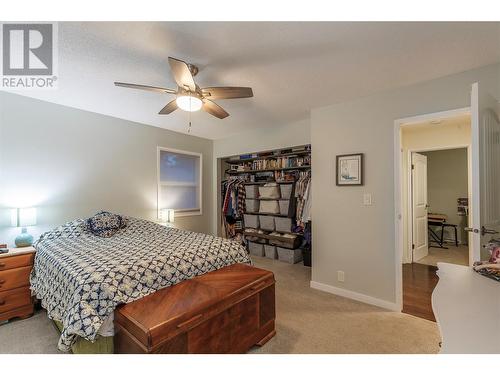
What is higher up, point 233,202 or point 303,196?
point 303,196

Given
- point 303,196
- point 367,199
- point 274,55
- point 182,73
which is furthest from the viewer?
point 303,196

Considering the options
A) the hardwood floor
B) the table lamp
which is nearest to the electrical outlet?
the hardwood floor

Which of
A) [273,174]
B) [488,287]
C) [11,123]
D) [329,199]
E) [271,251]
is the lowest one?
[271,251]

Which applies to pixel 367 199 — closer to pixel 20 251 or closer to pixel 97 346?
pixel 97 346

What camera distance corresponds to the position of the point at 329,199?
2791mm

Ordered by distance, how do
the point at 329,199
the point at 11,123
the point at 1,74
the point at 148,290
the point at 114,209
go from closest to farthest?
the point at 148,290 < the point at 1,74 < the point at 11,123 < the point at 329,199 < the point at 114,209

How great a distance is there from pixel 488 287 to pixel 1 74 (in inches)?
144

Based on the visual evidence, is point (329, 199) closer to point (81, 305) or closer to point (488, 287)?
point (488, 287)

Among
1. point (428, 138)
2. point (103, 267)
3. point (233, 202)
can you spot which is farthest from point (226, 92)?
point (428, 138)

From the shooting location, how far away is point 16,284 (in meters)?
2.16

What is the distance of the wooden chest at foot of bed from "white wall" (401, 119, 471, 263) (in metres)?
3.10

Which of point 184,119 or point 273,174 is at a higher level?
point 184,119

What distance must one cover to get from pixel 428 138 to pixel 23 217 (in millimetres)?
5478

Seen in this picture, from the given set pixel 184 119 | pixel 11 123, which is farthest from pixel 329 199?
pixel 11 123
